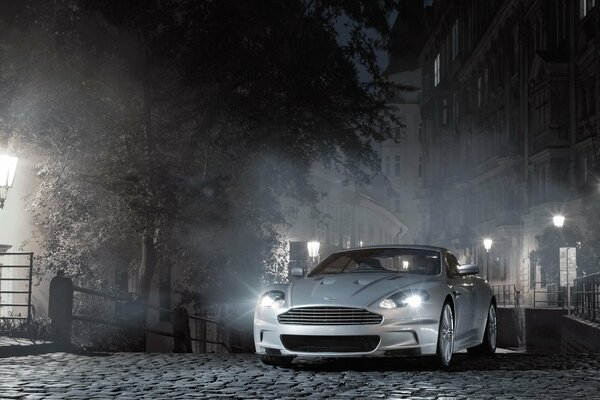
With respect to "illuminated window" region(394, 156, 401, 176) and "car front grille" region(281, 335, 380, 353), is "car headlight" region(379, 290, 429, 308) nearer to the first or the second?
→ "car front grille" region(281, 335, 380, 353)

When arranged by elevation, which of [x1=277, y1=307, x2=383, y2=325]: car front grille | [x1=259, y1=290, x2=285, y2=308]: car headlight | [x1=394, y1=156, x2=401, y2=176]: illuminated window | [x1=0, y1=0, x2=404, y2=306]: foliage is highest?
[x1=394, y1=156, x2=401, y2=176]: illuminated window

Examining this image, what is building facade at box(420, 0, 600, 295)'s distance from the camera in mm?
46156

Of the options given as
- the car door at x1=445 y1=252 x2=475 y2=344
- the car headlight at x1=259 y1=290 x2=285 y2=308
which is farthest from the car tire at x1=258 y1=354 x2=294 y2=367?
the car door at x1=445 y1=252 x2=475 y2=344

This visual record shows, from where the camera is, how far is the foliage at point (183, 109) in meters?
22.5

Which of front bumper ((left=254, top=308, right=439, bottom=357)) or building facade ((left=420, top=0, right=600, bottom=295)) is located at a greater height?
building facade ((left=420, top=0, right=600, bottom=295))

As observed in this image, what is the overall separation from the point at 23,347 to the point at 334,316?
5897mm

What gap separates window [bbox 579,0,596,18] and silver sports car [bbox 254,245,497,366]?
33.8 meters

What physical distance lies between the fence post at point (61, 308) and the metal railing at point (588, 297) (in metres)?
11.1

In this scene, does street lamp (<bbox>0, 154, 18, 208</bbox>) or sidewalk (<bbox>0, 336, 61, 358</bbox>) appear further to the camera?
street lamp (<bbox>0, 154, 18, 208</bbox>)

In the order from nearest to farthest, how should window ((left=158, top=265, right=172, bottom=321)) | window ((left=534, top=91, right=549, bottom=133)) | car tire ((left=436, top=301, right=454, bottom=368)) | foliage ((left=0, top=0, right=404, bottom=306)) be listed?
car tire ((left=436, top=301, right=454, bottom=368))
foliage ((left=0, top=0, right=404, bottom=306))
window ((left=158, top=265, right=172, bottom=321))
window ((left=534, top=91, right=549, bottom=133))

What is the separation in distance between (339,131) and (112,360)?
36.9 ft

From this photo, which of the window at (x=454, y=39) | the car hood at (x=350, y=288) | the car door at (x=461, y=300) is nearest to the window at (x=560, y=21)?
the window at (x=454, y=39)

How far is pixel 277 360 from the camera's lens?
12320 millimetres

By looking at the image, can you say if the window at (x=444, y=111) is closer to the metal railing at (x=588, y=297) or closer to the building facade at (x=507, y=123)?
the building facade at (x=507, y=123)
